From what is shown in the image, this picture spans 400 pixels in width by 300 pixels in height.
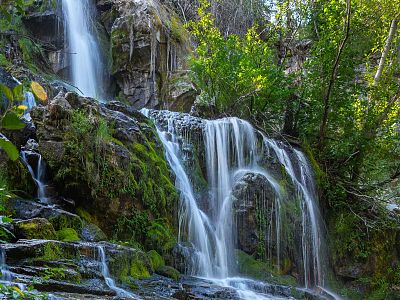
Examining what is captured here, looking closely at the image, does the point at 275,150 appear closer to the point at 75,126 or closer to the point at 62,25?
the point at 75,126

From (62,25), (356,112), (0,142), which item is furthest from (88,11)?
(0,142)

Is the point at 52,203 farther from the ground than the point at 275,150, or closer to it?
closer to it

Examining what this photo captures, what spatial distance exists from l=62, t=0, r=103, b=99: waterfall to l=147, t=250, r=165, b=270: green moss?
860 cm

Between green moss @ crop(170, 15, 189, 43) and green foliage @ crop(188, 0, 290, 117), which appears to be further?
green moss @ crop(170, 15, 189, 43)

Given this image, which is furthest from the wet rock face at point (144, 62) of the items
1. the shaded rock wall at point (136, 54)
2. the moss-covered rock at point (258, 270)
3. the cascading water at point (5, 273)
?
the cascading water at point (5, 273)

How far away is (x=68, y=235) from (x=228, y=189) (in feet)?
15.6

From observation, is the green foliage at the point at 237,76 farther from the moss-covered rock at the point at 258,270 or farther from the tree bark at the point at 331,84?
the moss-covered rock at the point at 258,270

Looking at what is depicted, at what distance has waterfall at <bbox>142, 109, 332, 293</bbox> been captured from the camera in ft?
28.9

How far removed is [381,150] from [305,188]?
263 centimetres

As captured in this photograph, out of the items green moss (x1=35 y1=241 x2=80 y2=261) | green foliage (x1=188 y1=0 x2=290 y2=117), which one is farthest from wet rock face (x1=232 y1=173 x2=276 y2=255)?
green moss (x1=35 y1=241 x2=80 y2=261)

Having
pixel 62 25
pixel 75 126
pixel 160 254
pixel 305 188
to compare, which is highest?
pixel 62 25

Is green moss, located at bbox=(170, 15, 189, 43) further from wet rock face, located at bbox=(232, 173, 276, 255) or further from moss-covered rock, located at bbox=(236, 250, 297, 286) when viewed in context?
moss-covered rock, located at bbox=(236, 250, 297, 286)

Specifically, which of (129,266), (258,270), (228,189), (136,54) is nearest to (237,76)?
(228,189)

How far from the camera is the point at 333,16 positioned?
12242 millimetres
